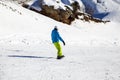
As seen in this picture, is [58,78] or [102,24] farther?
[102,24]

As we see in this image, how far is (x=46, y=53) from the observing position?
18.6 meters

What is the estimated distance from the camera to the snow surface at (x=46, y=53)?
11.8m

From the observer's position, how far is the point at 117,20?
58312 millimetres

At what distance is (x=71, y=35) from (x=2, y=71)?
1920 cm

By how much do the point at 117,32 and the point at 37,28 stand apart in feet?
65.9

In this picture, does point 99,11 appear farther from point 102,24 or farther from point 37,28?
point 37,28

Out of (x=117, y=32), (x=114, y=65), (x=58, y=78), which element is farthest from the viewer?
(x=117, y=32)

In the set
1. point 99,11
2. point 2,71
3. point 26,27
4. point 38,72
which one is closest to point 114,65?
point 38,72

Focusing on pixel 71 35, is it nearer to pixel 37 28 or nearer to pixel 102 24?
pixel 37 28

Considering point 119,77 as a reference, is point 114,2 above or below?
above

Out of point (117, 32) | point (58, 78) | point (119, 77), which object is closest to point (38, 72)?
point (58, 78)

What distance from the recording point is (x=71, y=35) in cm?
3084

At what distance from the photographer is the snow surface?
11.8 m

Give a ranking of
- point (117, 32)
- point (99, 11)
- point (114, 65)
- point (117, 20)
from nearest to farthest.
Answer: point (114, 65) → point (117, 32) → point (117, 20) → point (99, 11)
